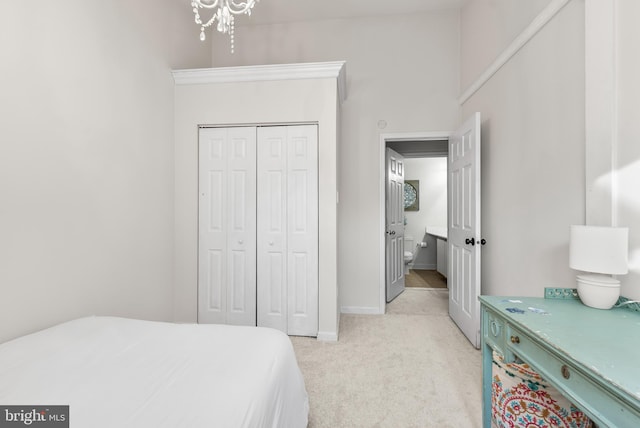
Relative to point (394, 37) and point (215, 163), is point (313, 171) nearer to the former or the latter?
point (215, 163)

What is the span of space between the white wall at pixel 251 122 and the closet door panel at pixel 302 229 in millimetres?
64

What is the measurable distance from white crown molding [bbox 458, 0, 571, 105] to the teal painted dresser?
1641 mm

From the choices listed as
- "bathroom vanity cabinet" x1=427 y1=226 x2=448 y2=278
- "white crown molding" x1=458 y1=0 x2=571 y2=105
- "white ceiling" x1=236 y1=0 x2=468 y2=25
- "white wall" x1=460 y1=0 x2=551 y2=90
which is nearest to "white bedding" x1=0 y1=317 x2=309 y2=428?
"white crown molding" x1=458 y1=0 x2=571 y2=105

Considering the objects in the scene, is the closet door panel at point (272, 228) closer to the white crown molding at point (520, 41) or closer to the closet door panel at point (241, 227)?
the closet door panel at point (241, 227)

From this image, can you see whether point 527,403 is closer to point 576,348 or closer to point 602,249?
point 576,348

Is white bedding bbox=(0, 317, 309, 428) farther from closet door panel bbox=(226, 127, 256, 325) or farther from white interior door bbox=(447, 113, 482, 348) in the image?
white interior door bbox=(447, 113, 482, 348)

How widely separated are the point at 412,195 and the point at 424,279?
1.87m

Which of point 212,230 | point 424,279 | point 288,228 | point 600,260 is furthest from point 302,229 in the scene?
point 424,279

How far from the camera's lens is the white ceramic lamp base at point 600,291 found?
1142 mm

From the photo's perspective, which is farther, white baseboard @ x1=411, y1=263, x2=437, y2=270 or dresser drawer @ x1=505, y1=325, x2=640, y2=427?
white baseboard @ x1=411, y1=263, x2=437, y2=270

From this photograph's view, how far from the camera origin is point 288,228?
2533 millimetres

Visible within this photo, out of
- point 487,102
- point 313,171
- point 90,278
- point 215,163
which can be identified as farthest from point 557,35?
point 90,278

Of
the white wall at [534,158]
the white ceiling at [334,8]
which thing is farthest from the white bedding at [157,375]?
the white ceiling at [334,8]

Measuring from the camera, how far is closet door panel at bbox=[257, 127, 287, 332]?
2.53 meters
